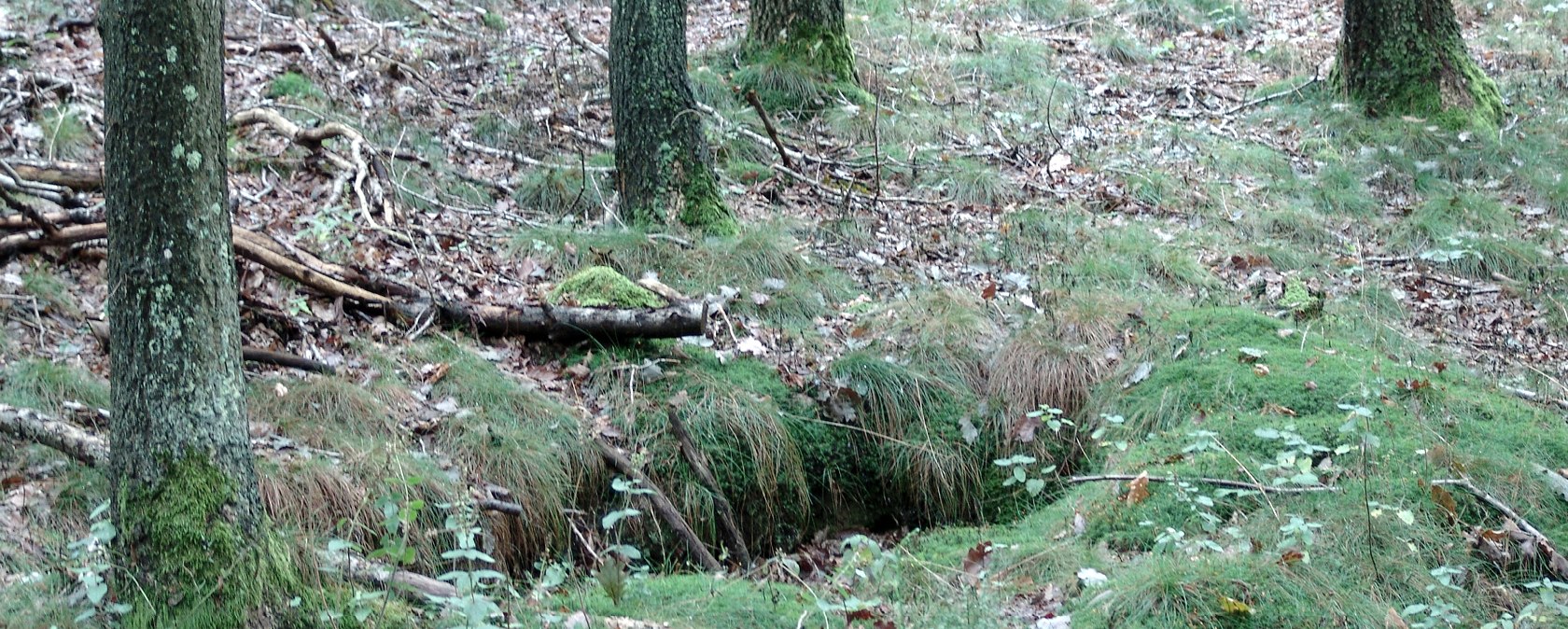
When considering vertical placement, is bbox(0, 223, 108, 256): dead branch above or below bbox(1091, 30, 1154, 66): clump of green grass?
below

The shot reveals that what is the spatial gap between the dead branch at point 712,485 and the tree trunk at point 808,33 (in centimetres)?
487

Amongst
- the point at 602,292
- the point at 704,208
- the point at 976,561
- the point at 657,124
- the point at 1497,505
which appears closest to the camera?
the point at 1497,505

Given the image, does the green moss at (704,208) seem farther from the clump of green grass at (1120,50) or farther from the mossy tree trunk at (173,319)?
the clump of green grass at (1120,50)

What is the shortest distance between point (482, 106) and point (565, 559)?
16.5ft

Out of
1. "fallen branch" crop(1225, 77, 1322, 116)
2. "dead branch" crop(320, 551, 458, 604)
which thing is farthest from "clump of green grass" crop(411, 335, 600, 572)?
"fallen branch" crop(1225, 77, 1322, 116)

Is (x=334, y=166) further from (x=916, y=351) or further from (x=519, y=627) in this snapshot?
(x=519, y=627)

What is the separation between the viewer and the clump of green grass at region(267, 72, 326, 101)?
8.20 metres

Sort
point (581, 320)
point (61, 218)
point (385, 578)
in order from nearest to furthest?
1. point (385, 578)
2. point (61, 218)
3. point (581, 320)

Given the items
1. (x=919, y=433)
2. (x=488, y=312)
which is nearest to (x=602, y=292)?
(x=488, y=312)

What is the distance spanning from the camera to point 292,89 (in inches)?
326

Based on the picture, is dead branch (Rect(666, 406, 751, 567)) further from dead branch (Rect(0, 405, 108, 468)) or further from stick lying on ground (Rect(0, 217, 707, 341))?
dead branch (Rect(0, 405, 108, 468))

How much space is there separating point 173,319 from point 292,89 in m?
5.47

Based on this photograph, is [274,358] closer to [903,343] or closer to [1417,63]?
[903,343]

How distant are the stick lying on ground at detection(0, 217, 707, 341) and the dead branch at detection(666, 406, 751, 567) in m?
0.62
